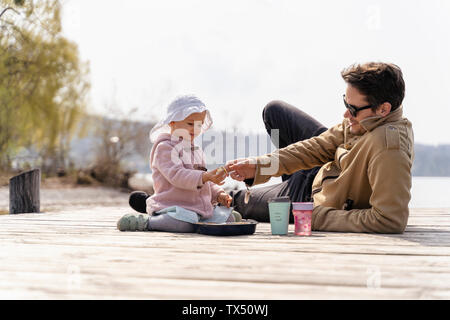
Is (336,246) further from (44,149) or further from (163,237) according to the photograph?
(44,149)

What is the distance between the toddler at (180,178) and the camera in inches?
120

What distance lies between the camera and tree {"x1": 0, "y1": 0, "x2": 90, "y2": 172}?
50.3 feet

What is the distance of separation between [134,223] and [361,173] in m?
1.42

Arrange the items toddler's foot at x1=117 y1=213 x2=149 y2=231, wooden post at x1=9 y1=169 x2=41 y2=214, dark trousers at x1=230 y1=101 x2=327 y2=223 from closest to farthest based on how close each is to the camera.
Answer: toddler's foot at x1=117 y1=213 x2=149 y2=231, dark trousers at x1=230 y1=101 x2=327 y2=223, wooden post at x1=9 y1=169 x2=41 y2=214

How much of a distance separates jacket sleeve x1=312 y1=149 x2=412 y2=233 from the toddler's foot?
1.22 meters

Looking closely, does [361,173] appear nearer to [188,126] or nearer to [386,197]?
[386,197]

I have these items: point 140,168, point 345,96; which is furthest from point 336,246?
point 140,168

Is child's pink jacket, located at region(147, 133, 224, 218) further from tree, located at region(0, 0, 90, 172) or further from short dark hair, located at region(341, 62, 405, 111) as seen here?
tree, located at region(0, 0, 90, 172)

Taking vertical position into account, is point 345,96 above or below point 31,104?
below

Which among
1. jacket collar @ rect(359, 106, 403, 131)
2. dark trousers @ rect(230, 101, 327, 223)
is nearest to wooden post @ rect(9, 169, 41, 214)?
dark trousers @ rect(230, 101, 327, 223)

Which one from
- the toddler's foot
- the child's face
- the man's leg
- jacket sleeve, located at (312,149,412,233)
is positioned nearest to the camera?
jacket sleeve, located at (312,149,412,233)

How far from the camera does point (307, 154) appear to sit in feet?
11.2

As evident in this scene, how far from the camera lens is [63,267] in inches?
72.0

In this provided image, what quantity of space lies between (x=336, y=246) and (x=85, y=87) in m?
18.1
